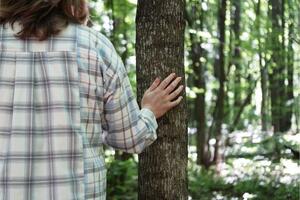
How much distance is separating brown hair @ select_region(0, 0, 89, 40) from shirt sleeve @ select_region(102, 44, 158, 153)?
10.7 inches

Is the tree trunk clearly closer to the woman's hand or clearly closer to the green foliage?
the green foliage

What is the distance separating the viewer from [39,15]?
7.37 ft

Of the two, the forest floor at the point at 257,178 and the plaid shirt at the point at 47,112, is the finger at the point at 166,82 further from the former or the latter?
the forest floor at the point at 257,178

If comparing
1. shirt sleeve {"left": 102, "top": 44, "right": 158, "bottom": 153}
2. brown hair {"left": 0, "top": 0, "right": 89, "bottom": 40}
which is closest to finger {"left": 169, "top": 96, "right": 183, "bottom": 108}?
shirt sleeve {"left": 102, "top": 44, "right": 158, "bottom": 153}

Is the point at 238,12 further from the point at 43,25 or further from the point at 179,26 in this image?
the point at 43,25

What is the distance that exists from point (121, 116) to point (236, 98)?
41.5 feet

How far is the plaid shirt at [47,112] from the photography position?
224 centimetres

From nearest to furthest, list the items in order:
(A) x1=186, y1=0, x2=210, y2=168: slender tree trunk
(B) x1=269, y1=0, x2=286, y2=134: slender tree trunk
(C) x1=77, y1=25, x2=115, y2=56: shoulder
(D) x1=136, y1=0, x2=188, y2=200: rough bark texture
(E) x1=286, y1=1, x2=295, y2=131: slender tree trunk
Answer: (C) x1=77, y1=25, x2=115, y2=56: shoulder
(D) x1=136, y1=0, x2=188, y2=200: rough bark texture
(E) x1=286, y1=1, x2=295, y2=131: slender tree trunk
(B) x1=269, y1=0, x2=286, y2=134: slender tree trunk
(A) x1=186, y1=0, x2=210, y2=168: slender tree trunk

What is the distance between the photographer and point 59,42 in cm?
229

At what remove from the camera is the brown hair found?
2.23 metres

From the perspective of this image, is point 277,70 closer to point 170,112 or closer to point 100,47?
point 170,112

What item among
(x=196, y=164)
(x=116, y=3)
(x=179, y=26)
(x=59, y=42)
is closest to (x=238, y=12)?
(x=196, y=164)

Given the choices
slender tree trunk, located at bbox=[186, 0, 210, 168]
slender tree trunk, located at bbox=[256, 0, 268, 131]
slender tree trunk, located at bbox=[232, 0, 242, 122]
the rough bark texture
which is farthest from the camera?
slender tree trunk, located at bbox=[232, 0, 242, 122]

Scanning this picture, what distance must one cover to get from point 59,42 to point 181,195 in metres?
1.25
